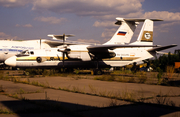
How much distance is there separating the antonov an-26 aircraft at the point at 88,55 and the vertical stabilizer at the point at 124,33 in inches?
8.4

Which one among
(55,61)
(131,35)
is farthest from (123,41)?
(55,61)

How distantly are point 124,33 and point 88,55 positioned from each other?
7942 mm

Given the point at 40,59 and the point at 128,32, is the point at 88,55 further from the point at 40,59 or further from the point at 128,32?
the point at 128,32

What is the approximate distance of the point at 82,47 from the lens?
73.7 feet

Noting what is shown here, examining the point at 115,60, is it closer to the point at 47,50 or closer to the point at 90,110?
the point at 47,50

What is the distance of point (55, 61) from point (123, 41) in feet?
35.7

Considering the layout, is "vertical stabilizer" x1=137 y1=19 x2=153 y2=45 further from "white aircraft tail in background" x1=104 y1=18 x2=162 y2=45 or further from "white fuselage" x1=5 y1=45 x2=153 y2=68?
"white fuselage" x1=5 y1=45 x2=153 y2=68

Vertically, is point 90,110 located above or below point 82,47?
below

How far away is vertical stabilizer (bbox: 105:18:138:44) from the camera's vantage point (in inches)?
1062

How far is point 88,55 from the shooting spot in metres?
22.6

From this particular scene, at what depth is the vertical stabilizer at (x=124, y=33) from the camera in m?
27.0

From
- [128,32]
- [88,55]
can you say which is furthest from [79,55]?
[128,32]

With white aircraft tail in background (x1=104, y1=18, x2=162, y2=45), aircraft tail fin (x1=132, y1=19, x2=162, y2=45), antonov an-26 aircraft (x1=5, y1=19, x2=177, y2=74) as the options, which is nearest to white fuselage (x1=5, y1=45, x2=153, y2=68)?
antonov an-26 aircraft (x1=5, y1=19, x2=177, y2=74)

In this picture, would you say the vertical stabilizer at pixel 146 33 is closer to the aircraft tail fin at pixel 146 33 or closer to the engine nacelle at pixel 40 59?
the aircraft tail fin at pixel 146 33
